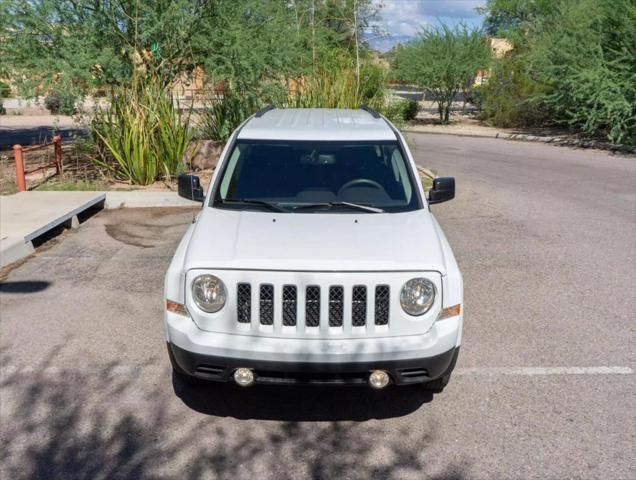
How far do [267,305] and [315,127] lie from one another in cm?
218

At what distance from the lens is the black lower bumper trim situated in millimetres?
3686

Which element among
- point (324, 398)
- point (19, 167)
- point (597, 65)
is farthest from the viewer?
point (597, 65)

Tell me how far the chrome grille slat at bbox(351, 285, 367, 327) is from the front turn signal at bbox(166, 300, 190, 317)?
0.97 metres

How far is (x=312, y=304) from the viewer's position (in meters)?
3.76

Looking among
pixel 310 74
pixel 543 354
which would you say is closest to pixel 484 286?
pixel 543 354

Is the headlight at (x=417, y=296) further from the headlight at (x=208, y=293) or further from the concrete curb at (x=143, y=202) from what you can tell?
the concrete curb at (x=143, y=202)

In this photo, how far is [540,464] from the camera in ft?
12.2

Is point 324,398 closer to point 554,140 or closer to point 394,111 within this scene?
point 394,111

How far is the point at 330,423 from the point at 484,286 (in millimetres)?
3235

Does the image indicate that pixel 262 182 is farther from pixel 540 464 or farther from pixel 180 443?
pixel 540 464

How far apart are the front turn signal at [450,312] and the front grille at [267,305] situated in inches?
38.6

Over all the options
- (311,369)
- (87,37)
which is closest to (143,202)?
(87,37)

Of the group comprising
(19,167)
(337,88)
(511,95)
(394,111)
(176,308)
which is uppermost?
(337,88)

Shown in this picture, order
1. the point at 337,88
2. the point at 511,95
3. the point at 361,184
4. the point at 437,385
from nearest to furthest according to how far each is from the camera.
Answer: the point at 437,385
the point at 361,184
the point at 337,88
the point at 511,95
